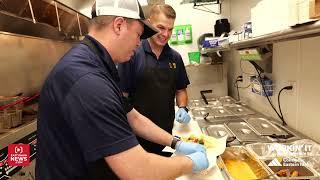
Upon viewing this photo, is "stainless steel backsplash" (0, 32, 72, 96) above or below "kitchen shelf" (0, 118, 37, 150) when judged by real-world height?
above

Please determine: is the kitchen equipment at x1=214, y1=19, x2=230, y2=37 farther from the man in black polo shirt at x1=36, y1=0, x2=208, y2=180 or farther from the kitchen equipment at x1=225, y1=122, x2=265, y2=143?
the man in black polo shirt at x1=36, y1=0, x2=208, y2=180

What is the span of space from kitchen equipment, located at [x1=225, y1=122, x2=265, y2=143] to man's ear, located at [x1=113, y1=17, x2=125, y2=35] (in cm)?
122

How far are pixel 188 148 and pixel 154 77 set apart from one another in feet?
2.41

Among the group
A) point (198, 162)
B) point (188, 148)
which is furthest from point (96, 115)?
point (188, 148)

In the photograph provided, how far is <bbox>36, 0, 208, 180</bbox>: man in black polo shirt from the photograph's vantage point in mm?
827

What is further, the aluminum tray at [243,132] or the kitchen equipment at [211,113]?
the kitchen equipment at [211,113]

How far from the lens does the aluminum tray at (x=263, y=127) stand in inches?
78.8

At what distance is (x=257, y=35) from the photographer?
165 cm

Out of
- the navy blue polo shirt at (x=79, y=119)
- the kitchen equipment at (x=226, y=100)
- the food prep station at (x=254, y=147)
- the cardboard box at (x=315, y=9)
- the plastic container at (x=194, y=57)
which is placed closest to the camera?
the navy blue polo shirt at (x=79, y=119)

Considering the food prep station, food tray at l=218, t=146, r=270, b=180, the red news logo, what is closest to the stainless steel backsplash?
the red news logo

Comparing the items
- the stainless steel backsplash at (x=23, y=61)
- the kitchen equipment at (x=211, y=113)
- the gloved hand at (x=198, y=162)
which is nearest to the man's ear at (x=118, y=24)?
the gloved hand at (x=198, y=162)

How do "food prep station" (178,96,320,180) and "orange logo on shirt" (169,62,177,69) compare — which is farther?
"orange logo on shirt" (169,62,177,69)

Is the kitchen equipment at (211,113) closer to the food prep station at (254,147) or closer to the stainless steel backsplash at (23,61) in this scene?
the food prep station at (254,147)

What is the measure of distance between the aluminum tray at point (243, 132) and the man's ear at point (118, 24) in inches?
48.6
